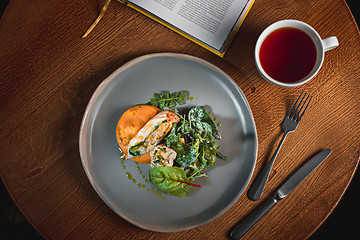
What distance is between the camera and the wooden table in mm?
1109

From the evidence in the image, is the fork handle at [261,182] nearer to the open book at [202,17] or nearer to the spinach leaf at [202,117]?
the spinach leaf at [202,117]

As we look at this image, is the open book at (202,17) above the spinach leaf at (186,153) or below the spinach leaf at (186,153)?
above

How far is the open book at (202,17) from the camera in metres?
1.12

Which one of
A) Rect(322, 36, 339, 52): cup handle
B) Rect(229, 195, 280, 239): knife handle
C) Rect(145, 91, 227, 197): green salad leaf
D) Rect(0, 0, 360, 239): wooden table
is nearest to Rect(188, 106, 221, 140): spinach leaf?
Rect(145, 91, 227, 197): green salad leaf

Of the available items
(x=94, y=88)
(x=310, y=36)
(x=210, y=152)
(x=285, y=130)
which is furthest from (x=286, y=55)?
(x=94, y=88)

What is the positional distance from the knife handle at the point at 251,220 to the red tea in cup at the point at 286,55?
43cm

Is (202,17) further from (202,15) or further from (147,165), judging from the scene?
(147,165)

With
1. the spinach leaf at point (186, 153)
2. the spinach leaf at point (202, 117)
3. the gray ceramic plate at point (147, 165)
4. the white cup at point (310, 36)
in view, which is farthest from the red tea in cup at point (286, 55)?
the spinach leaf at point (186, 153)

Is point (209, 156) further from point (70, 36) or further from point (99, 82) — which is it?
point (70, 36)

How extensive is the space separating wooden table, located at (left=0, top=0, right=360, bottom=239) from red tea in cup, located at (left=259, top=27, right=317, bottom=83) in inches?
3.3

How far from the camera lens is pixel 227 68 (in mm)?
1131

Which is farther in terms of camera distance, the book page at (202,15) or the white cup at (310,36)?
the book page at (202,15)

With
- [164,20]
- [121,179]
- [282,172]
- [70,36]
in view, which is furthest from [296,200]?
[70,36]

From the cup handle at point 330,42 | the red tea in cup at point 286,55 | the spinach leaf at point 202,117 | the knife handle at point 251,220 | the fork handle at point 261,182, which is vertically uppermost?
the cup handle at point 330,42
